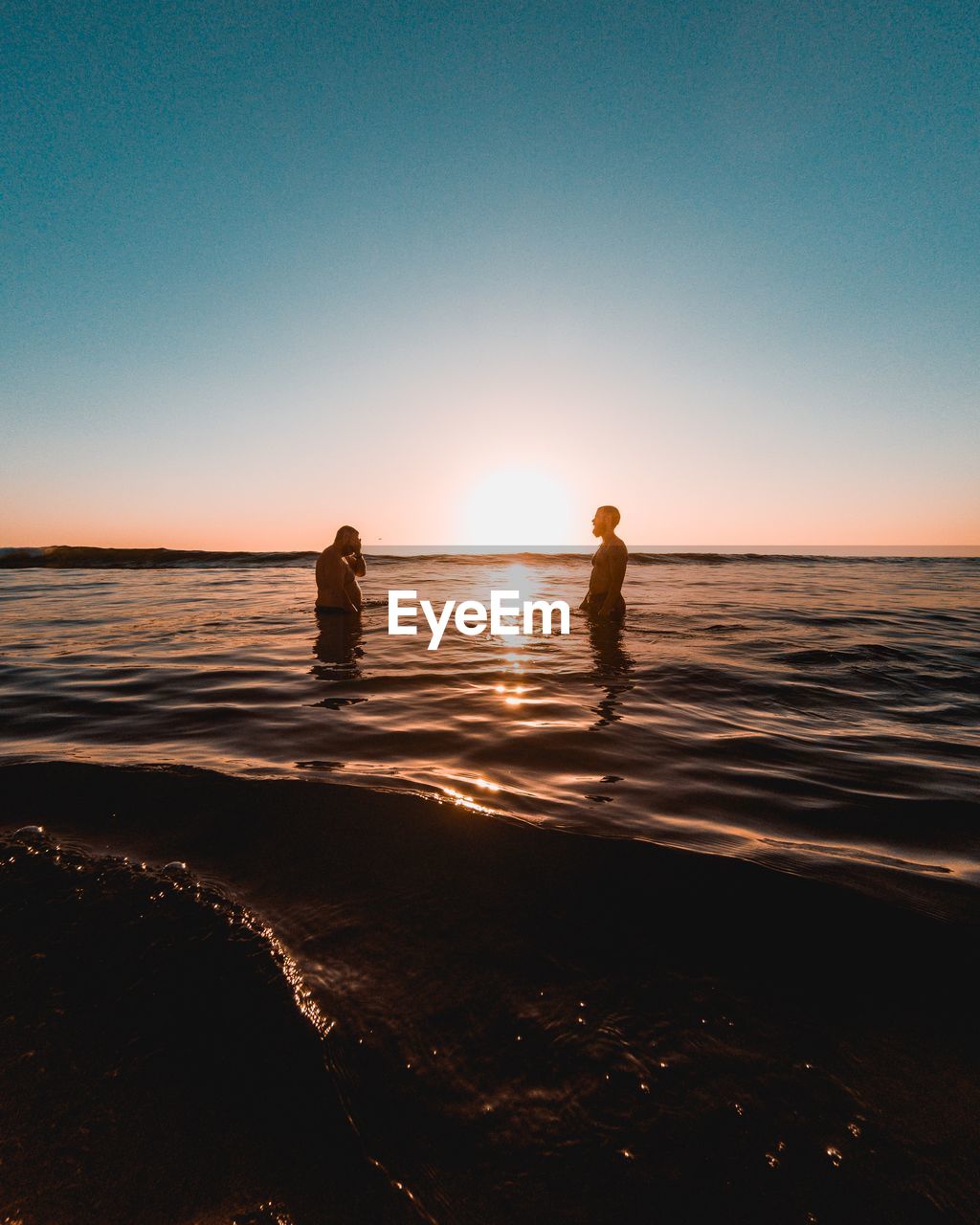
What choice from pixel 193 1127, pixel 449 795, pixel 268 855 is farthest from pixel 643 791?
pixel 193 1127

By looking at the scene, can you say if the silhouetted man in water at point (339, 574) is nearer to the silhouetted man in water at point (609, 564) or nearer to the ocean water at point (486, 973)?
the silhouetted man in water at point (609, 564)

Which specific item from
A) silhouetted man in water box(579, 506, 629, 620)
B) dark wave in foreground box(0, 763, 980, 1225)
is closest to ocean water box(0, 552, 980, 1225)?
dark wave in foreground box(0, 763, 980, 1225)

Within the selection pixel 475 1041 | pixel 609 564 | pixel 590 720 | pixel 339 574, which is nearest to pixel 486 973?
pixel 475 1041

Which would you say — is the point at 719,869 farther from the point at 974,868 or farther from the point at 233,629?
the point at 233,629

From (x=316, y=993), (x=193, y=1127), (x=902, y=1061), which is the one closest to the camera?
(x=193, y=1127)

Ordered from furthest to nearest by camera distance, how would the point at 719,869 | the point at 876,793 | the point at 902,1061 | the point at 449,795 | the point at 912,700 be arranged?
the point at 912,700, the point at 876,793, the point at 449,795, the point at 719,869, the point at 902,1061

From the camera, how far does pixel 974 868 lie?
2623 millimetres

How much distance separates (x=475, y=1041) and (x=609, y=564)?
10.2 m

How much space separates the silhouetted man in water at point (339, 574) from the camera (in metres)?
11.8

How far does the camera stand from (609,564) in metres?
11.3

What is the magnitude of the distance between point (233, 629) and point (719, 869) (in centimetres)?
999

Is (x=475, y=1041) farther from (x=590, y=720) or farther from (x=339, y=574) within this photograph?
(x=339, y=574)

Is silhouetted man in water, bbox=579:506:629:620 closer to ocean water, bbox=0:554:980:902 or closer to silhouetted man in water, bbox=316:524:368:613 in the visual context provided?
ocean water, bbox=0:554:980:902

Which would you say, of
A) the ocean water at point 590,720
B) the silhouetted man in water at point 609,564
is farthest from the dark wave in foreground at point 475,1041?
the silhouetted man in water at point 609,564
